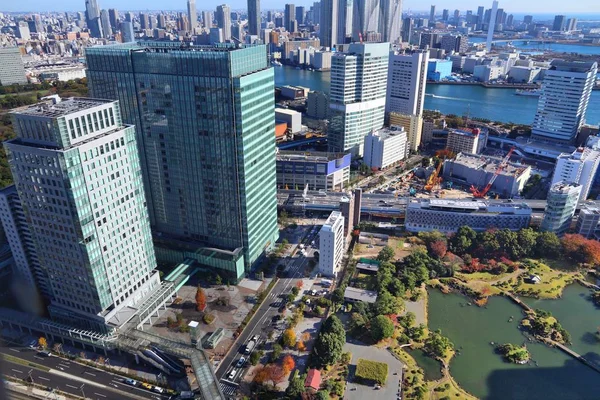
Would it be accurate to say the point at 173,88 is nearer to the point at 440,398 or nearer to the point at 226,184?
the point at 226,184

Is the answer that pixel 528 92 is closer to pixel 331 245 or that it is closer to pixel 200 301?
pixel 331 245

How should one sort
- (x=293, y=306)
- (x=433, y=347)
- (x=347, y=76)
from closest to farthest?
(x=433, y=347) < (x=293, y=306) < (x=347, y=76)

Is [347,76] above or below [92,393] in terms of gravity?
above

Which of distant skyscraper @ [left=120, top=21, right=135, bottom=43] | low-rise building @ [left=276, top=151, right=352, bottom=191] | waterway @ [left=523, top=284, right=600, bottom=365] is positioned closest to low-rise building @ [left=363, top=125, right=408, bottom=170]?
A: low-rise building @ [left=276, top=151, right=352, bottom=191]

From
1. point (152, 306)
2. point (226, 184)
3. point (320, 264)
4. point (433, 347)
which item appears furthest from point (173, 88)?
point (433, 347)

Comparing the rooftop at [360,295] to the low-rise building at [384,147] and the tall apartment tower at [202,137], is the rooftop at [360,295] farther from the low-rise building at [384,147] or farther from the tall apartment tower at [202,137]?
the low-rise building at [384,147]

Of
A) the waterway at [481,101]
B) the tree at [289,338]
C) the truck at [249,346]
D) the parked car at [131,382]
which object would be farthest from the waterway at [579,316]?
the waterway at [481,101]

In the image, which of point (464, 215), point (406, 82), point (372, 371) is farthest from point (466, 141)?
point (372, 371)
